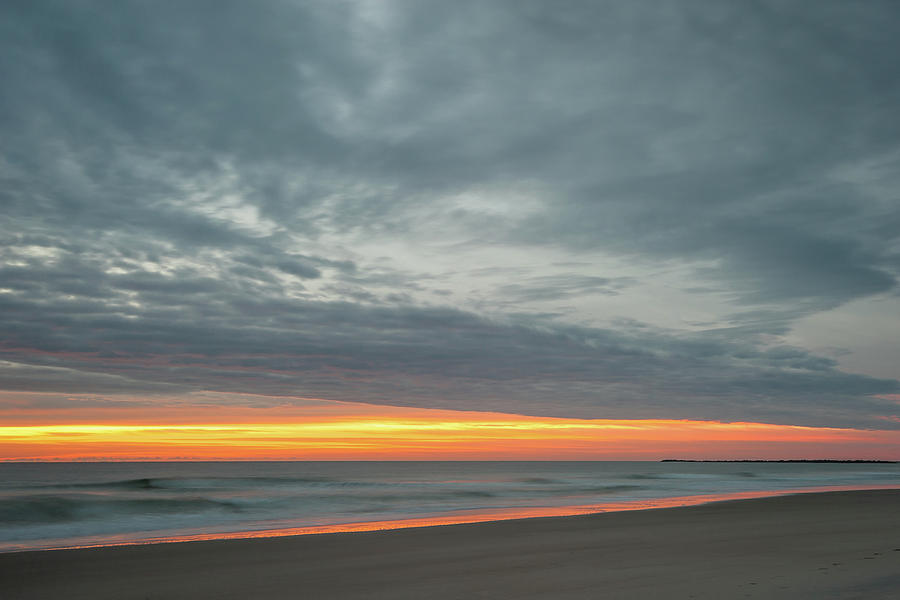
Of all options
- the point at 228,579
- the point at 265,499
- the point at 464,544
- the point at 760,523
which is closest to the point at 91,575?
the point at 228,579

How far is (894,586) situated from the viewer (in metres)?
7.88

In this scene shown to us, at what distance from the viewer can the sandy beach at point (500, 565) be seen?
27.3ft

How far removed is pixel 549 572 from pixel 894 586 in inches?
168

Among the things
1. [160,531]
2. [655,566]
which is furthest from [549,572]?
[160,531]

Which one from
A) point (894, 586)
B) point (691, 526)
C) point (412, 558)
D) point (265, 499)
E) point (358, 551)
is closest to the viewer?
point (894, 586)

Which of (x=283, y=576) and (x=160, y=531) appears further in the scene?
(x=160, y=531)

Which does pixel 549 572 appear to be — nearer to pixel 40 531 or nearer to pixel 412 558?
pixel 412 558

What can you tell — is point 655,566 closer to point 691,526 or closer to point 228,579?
point 228,579

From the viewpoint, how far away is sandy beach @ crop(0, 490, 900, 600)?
27.3ft

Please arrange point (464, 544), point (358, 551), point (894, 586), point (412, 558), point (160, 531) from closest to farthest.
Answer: point (894, 586) < point (412, 558) < point (358, 551) < point (464, 544) < point (160, 531)

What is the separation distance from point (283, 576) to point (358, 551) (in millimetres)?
3025

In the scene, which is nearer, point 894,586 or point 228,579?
point 894,586

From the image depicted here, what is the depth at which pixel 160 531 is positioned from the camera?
64.0 ft

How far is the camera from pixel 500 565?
10438mm
